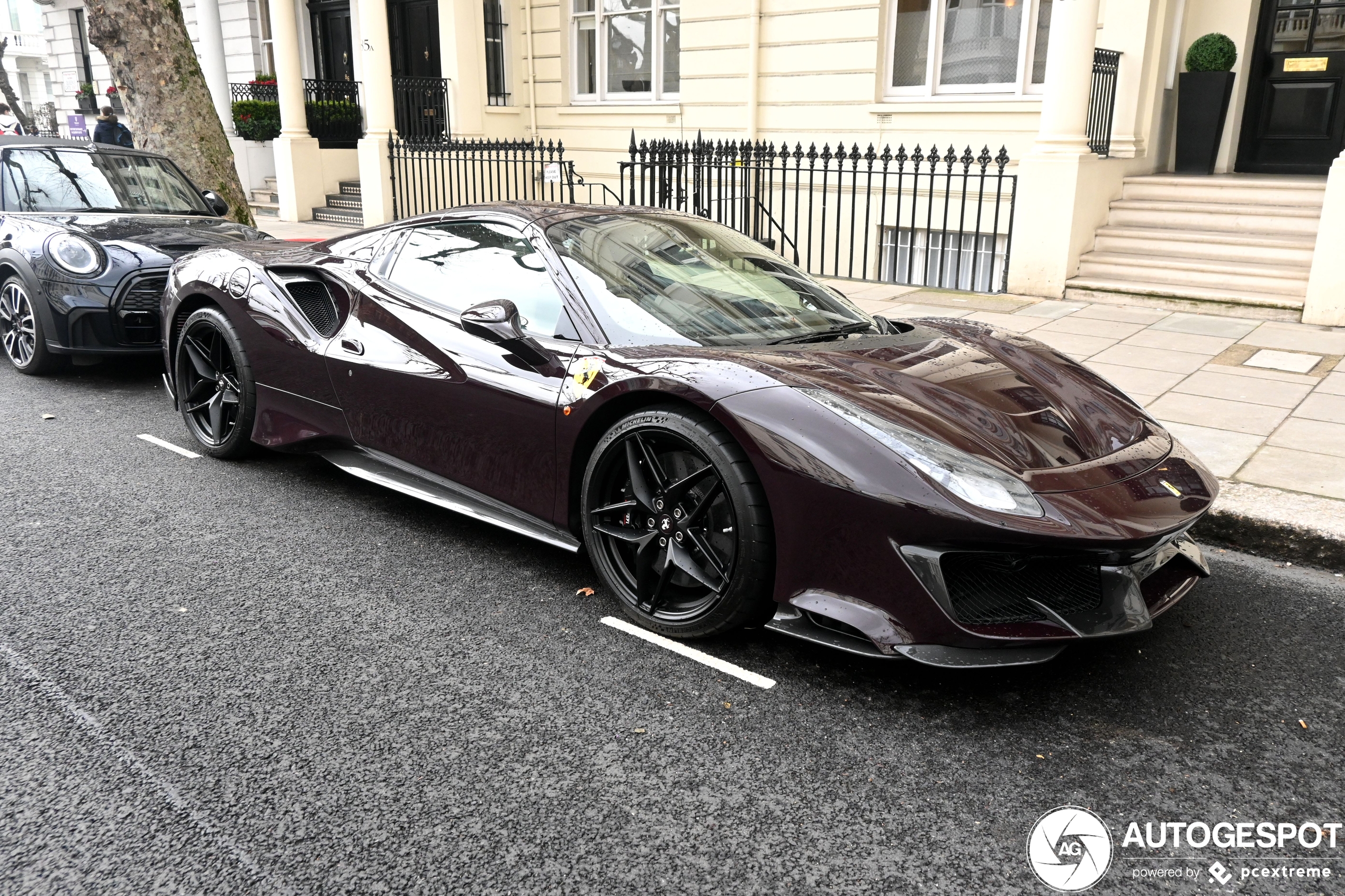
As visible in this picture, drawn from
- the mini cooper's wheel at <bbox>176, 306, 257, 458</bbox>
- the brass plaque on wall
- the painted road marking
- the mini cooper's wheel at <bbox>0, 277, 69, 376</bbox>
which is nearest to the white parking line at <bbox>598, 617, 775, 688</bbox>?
the painted road marking

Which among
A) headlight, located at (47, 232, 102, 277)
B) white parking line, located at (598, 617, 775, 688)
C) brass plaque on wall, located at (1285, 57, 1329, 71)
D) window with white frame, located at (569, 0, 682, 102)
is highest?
window with white frame, located at (569, 0, 682, 102)

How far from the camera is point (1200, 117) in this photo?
10930 millimetres

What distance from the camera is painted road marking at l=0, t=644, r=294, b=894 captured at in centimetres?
227

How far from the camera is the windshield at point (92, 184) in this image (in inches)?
296

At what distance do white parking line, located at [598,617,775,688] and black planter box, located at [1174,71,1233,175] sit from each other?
1019cm

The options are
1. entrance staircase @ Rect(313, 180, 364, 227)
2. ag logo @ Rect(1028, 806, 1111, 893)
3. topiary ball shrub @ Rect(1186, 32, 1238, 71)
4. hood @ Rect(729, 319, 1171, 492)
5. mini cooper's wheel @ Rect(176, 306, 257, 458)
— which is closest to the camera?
ag logo @ Rect(1028, 806, 1111, 893)

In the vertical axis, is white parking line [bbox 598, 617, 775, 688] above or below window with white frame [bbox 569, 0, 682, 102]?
below

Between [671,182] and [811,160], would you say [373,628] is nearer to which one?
[811,160]

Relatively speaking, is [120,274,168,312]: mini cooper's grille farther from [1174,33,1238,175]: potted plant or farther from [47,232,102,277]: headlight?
[1174,33,1238,175]: potted plant

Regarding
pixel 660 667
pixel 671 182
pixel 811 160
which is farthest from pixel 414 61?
pixel 660 667

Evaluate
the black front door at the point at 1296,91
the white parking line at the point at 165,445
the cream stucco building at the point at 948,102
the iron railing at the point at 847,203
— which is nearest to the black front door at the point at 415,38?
the cream stucco building at the point at 948,102

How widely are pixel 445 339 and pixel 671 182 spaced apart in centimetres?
981

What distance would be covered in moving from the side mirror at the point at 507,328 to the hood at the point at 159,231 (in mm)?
3805

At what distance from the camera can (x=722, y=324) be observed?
3.77 metres
